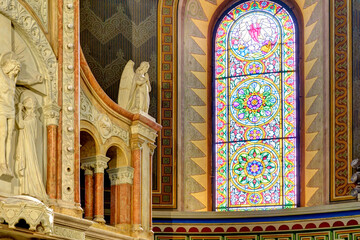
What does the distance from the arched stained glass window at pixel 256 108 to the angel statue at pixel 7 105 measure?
8.13 m

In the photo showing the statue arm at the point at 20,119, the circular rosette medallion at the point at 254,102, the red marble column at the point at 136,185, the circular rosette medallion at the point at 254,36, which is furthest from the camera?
the circular rosette medallion at the point at 254,36

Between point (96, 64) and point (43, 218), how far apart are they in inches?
332

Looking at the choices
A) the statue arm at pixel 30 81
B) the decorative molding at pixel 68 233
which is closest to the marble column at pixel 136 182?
the decorative molding at pixel 68 233

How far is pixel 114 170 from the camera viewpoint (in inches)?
792

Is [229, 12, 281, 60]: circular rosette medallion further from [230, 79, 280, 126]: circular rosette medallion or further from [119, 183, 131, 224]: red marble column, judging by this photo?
[119, 183, 131, 224]: red marble column

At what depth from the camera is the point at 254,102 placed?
24.0 meters

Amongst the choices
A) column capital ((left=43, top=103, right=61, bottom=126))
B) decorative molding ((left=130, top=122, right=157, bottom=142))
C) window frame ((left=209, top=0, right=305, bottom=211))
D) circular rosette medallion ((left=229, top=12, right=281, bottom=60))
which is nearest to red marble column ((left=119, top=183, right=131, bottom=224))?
decorative molding ((left=130, top=122, right=157, bottom=142))

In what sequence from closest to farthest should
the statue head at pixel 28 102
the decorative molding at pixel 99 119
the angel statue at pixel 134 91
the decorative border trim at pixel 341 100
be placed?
the statue head at pixel 28 102 → the decorative molding at pixel 99 119 → the angel statue at pixel 134 91 → the decorative border trim at pixel 341 100

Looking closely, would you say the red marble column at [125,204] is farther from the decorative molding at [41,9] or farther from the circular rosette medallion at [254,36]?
the circular rosette medallion at [254,36]

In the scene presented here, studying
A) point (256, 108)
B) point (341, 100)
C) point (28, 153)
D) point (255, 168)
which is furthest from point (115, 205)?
point (341, 100)

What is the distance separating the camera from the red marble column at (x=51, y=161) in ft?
57.1

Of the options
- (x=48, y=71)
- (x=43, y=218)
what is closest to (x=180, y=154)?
(x=48, y=71)

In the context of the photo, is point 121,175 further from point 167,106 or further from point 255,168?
point 255,168

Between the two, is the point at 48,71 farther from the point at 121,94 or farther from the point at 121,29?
the point at 121,29
